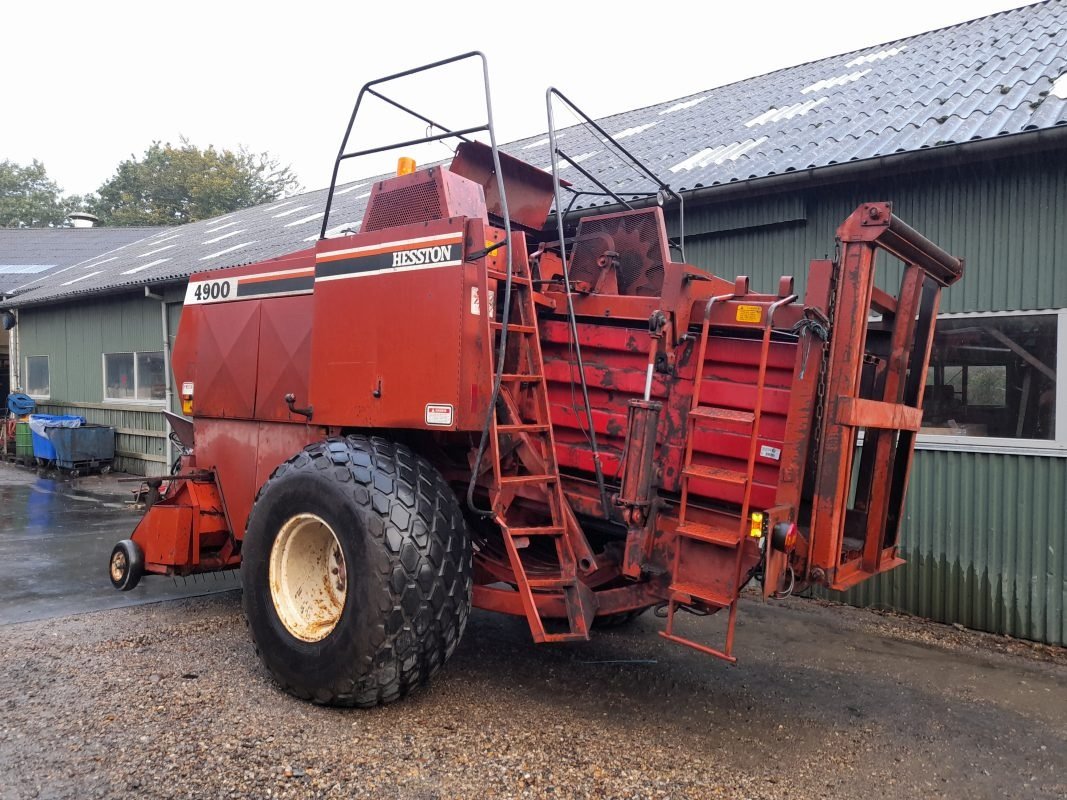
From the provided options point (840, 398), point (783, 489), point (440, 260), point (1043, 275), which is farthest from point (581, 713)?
point (1043, 275)

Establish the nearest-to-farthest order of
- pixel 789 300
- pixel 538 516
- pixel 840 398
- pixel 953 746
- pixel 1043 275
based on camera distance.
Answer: pixel 840 398 → pixel 789 300 → pixel 953 746 → pixel 538 516 → pixel 1043 275

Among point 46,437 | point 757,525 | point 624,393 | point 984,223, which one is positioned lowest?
point 46,437

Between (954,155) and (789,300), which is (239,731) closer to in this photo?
(789,300)

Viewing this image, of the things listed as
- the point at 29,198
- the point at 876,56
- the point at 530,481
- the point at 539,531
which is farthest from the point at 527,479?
the point at 29,198

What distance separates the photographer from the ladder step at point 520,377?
386cm

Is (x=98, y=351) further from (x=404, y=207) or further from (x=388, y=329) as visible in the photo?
(x=388, y=329)

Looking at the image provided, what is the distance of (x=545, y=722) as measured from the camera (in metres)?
3.80

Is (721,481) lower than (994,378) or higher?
lower

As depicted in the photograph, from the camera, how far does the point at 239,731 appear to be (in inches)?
140

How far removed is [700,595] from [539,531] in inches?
31.0

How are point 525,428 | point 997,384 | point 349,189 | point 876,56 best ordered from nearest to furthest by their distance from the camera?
1. point 525,428
2. point 997,384
3. point 876,56
4. point 349,189

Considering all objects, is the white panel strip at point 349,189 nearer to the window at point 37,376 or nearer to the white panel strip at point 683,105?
the window at point 37,376

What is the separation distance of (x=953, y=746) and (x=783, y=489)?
1.61 m

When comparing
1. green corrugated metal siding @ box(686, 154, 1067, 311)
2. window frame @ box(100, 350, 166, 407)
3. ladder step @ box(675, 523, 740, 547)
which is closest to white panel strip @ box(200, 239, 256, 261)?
window frame @ box(100, 350, 166, 407)
